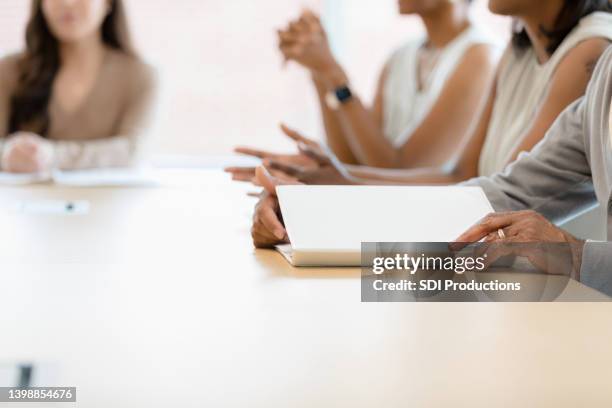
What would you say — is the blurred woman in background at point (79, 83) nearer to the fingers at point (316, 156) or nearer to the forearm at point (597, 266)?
the fingers at point (316, 156)

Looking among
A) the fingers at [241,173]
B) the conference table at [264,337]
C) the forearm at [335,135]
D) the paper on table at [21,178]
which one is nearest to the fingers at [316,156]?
the fingers at [241,173]

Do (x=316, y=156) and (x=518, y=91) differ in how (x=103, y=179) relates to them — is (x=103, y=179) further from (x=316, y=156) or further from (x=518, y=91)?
(x=518, y=91)

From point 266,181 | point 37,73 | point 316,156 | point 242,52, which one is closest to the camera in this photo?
point 266,181

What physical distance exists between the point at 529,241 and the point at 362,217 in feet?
0.76

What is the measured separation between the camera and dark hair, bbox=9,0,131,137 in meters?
3.09

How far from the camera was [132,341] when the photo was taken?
2.74 ft

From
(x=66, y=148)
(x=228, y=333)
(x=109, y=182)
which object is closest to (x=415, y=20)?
(x=66, y=148)

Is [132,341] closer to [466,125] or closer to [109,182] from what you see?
[109,182]

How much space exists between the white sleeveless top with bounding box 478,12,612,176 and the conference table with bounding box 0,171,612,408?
782 millimetres

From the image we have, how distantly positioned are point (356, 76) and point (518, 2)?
8.80 ft

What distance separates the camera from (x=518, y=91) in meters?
2.03

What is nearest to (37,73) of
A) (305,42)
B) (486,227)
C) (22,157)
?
(22,157)

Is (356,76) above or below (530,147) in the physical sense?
above

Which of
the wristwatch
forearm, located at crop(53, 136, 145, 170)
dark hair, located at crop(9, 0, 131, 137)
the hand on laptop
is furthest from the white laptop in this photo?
dark hair, located at crop(9, 0, 131, 137)
